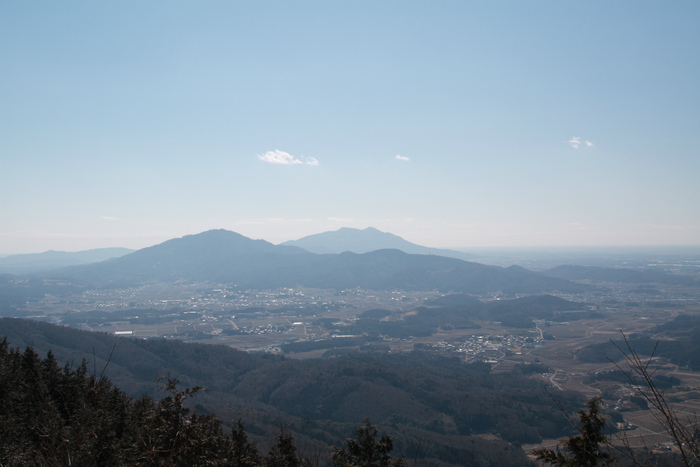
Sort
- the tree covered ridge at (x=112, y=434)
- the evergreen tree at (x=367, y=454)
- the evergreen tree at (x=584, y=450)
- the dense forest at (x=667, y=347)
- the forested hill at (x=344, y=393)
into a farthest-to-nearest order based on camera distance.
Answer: the dense forest at (x=667, y=347), the forested hill at (x=344, y=393), the evergreen tree at (x=367, y=454), the evergreen tree at (x=584, y=450), the tree covered ridge at (x=112, y=434)

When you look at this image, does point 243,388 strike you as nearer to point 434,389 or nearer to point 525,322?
point 434,389

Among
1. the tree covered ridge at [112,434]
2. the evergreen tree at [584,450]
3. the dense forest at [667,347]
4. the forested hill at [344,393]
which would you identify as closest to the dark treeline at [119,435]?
the tree covered ridge at [112,434]

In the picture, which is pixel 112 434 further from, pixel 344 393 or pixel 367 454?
pixel 344 393

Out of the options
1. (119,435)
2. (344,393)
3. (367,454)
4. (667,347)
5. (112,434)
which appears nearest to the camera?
(367,454)

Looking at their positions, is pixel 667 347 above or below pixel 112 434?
below

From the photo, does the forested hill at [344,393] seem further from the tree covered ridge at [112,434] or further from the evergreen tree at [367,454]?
the evergreen tree at [367,454]

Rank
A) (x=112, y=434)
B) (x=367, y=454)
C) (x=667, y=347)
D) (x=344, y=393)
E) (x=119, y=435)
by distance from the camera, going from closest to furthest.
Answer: (x=367, y=454)
(x=112, y=434)
(x=119, y=435)
(x=344, y=393)
(x=667, y=347)

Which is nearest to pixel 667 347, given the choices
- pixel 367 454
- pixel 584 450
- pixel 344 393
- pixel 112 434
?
pixel 344 393

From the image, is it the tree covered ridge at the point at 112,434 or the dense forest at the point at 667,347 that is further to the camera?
the dense forest at the point at 667,347

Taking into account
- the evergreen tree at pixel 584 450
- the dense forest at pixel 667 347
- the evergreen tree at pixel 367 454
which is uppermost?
the evergreen tree at pixel 584 450

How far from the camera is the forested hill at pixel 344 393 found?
1731 inches

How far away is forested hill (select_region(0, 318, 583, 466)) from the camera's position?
144 feet

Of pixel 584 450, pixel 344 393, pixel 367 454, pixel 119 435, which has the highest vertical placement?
pixel 584 450

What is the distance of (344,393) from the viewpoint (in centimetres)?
5969
